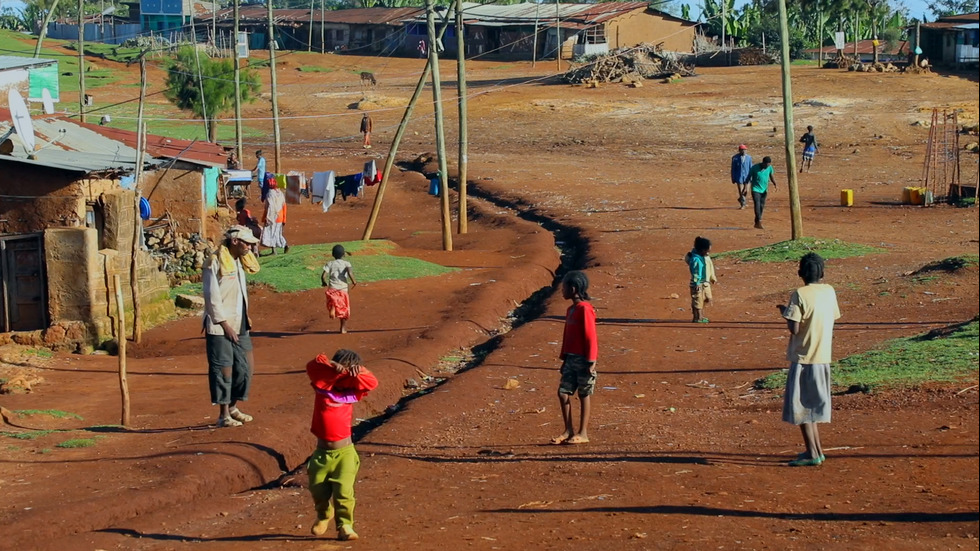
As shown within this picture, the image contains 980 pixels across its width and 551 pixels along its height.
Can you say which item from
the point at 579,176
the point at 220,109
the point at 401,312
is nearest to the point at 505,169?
the point at 579,176

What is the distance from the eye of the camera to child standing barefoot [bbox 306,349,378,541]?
7.81 metres

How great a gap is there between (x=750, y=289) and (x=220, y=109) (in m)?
32.4

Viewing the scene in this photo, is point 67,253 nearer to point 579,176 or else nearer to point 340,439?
point 340,439

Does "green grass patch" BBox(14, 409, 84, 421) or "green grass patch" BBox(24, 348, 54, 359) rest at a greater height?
"green grass patch" BBox(24, 348, 54, 359)

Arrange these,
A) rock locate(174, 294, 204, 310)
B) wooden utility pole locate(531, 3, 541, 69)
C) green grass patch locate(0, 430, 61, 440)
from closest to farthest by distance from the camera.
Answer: green grass patch locate(0, 430, 61, 440) < rock locate(174, 294, 204, 310) < wooden utility pole locate(531, 3, 541, 69)

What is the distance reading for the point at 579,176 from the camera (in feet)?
119

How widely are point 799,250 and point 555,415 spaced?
1077 centimetres

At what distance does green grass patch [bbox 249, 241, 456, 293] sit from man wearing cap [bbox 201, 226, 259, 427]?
369 inches

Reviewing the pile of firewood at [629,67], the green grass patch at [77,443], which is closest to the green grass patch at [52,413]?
the green grass patch at [77,443]

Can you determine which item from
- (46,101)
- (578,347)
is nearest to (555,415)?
(578,347)

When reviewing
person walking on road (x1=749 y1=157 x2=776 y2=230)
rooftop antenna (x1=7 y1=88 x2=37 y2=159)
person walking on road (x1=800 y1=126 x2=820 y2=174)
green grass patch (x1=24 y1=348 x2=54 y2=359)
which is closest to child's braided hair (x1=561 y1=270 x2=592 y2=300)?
green grass patch (x1=24 y1=348 x2=54 y2=359)

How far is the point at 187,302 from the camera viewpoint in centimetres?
1972

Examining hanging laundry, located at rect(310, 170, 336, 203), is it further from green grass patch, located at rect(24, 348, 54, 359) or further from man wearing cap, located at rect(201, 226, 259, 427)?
man wearing cap, located at rect(201, 226, 259, 427)

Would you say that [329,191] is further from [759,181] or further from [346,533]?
[346,533]
